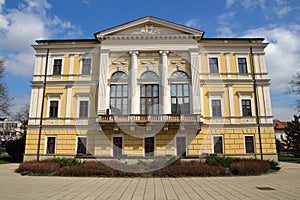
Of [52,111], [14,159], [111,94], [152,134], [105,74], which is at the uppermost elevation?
[105,74]

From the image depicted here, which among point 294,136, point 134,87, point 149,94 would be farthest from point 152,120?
point 294,136

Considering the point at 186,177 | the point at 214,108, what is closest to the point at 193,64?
A: the point at 214,108

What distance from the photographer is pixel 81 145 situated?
2523 centimetres

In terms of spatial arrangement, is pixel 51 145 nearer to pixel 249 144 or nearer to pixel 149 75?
pixel 149 75

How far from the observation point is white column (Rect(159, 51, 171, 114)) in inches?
972

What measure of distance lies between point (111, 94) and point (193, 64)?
404 inches

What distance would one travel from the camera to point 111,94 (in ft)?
84.7

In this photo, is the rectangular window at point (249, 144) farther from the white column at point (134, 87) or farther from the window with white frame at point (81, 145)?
the window with white frame at point (81, 145)

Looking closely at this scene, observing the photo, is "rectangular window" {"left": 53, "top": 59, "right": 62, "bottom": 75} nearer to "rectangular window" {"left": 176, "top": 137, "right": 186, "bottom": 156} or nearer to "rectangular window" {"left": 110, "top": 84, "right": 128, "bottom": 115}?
"rectangular window" {"left": 110, "top": 84, "right": 128, "bottom": 115}

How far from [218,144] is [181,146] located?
14.4 ft

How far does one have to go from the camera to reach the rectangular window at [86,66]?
26.9 m

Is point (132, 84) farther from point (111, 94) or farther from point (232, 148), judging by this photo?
point (232, 148)

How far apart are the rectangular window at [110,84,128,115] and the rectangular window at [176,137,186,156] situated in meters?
6.78

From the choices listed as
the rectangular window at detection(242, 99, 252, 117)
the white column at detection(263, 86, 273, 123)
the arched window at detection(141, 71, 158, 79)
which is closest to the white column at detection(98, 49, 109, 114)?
the arched window at detection(141, 71, 158, 79)
